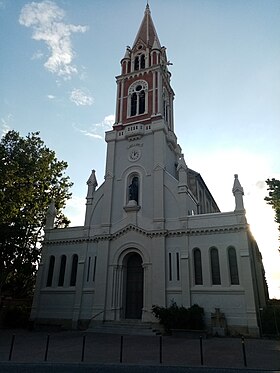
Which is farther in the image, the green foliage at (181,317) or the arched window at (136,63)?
the arched window at (136,63)

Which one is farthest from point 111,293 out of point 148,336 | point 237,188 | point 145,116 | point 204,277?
point 145,116

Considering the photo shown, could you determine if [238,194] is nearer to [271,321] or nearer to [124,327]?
[271,321]

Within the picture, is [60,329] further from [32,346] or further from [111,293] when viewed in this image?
[32,346]

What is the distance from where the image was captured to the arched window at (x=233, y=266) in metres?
21.4

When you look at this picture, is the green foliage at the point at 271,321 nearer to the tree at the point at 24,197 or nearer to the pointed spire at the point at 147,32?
the tree at the point at 24,197

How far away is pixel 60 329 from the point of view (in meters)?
23.4

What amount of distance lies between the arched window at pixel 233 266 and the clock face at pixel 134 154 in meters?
12.5

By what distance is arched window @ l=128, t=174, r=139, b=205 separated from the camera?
2759cm

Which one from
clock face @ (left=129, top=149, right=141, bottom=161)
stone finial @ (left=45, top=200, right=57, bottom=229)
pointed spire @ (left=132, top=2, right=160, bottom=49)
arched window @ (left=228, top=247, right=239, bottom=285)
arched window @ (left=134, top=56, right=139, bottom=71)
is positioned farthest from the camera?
pointed spire @ (left=132, top=2, right=160, bottom=49)

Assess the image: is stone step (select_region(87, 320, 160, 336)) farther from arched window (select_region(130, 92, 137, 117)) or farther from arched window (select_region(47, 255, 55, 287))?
arched window (select_region(130, 92, 137, 117))

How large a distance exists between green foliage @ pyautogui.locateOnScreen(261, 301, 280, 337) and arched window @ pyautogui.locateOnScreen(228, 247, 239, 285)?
106 inches

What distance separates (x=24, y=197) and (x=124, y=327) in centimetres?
1217

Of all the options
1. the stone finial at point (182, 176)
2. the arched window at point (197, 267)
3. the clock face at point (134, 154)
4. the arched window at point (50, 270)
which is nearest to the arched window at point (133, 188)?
the clock face at point (134, 154)

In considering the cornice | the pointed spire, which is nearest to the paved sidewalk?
the cornice
